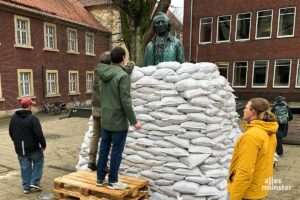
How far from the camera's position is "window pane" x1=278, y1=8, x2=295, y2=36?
18297 mm

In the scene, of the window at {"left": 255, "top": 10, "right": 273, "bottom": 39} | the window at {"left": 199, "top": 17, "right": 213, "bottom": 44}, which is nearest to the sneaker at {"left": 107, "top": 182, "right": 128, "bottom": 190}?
the window at {"left": 255, "top": 10, "right": 273, "bottom": 39}

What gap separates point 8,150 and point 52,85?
478 inches

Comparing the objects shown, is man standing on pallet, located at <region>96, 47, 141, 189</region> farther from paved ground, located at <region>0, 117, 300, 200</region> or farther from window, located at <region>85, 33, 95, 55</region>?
window, located at <region>85, 33, 95, 55</region>

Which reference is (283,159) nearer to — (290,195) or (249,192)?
(290,195)

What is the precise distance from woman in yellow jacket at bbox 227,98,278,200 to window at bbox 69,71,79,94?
19678mm

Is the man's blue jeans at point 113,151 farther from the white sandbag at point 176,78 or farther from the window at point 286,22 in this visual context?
the window at point 286,22

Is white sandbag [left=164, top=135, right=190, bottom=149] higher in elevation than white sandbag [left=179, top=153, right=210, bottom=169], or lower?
higher

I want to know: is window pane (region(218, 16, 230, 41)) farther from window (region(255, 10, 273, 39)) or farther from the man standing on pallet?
the man standing on pallet

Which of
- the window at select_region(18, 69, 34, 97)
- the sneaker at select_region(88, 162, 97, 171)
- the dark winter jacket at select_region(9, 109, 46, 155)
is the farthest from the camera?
the window at select_region(18, 69, 34, 97)

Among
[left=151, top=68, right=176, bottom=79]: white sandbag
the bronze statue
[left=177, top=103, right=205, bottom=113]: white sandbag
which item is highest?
the bronze statue

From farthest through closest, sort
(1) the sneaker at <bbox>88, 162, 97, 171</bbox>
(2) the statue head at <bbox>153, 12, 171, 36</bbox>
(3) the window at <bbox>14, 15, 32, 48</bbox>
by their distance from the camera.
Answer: (3) the window at <bbox>14, 15, 32, 48</bbox> → (2) the statue head at <bbox>153, 12, 171, 36</bbox> → (1) the sneaker at <bbox>88, 162, 97, 171</bbox>

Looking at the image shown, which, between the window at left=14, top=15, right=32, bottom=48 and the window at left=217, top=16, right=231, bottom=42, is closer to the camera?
the window at left=14, top=15, right=32, bottom=48

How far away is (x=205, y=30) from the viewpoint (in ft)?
71.8

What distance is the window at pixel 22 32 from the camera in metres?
16.1
